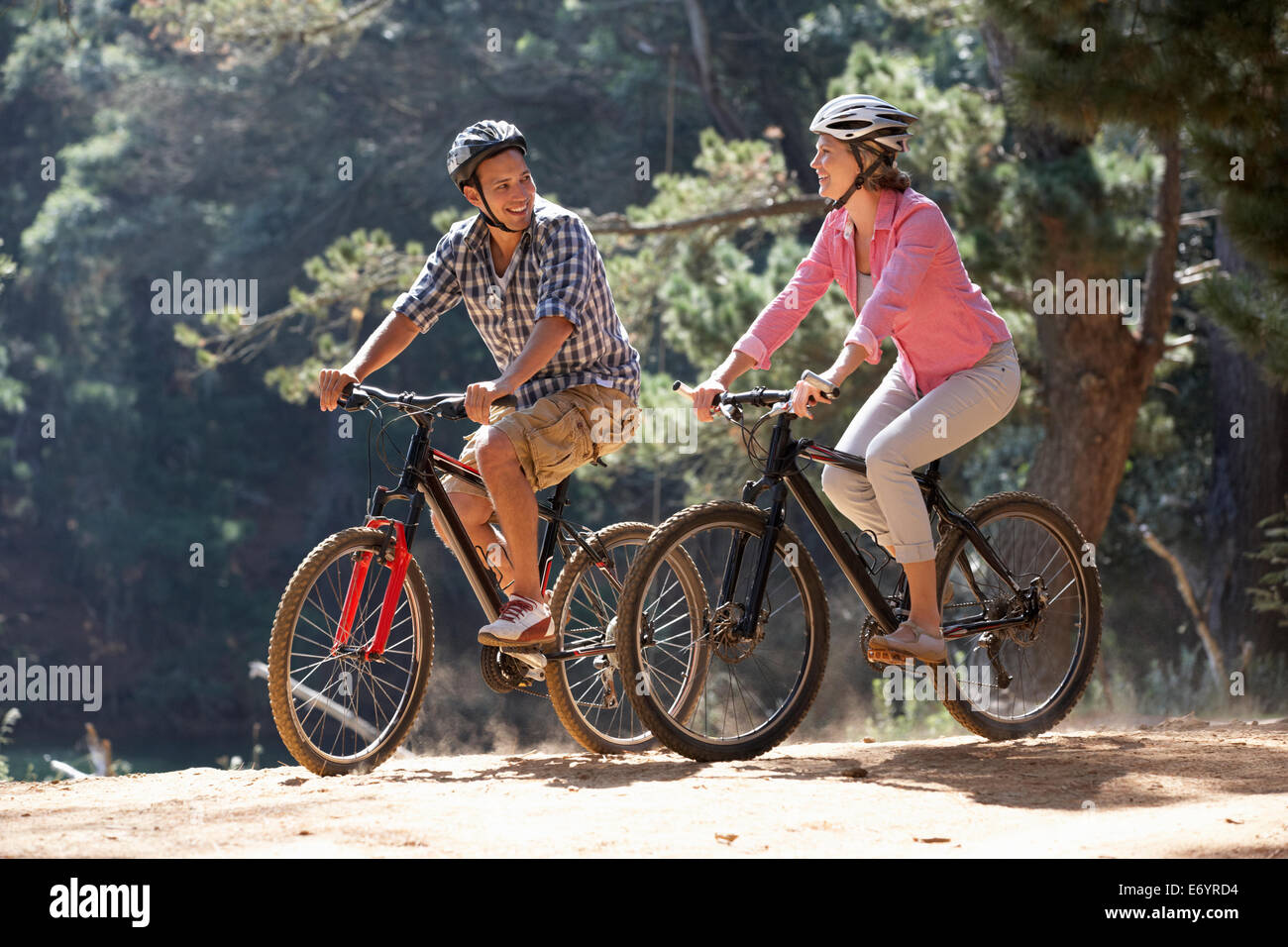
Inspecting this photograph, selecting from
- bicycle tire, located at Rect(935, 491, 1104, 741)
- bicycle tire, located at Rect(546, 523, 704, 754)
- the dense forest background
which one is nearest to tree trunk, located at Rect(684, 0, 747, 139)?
the dense forest background

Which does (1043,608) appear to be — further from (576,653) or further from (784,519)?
(576,653)

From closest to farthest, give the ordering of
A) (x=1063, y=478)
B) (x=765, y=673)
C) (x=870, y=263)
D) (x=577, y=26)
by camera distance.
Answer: (x=870, y=263) < (x=765, y=673) < (x=1063, y=478) < (x=577, y=26)

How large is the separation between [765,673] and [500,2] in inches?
1148

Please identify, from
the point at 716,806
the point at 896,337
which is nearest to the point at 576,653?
the point at 716,806

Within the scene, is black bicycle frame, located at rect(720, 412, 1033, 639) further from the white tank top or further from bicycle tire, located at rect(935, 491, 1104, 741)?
the white tank top

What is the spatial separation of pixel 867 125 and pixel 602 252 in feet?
36.0

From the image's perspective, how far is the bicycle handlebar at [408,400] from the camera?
431cm

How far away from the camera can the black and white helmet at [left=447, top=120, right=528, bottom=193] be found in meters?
4.41

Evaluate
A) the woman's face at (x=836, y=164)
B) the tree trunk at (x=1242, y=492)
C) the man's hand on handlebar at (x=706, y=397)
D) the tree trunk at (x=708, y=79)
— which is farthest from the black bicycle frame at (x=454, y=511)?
the tree trunk at (x=708, y=79)

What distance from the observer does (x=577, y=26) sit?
1203 inches

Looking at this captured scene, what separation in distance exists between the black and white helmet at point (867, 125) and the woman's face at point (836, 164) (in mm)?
30

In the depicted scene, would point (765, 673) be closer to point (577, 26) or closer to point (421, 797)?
point (421, 797)

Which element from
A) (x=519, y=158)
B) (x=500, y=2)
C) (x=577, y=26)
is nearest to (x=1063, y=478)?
(x=519, y=158)

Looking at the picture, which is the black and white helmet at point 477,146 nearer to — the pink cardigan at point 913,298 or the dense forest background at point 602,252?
the pink cardigan at point 913,298
